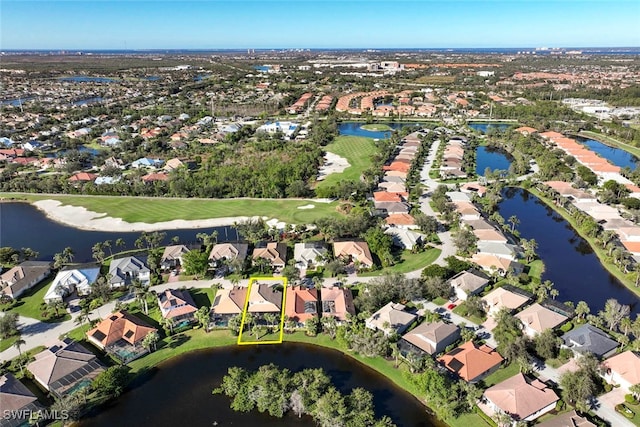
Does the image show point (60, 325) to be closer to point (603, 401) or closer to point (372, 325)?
point (372, 325)

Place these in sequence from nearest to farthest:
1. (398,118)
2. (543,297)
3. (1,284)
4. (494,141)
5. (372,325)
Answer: (372,325) < (543,297) < (1,284) < (494,141) < (398,118)

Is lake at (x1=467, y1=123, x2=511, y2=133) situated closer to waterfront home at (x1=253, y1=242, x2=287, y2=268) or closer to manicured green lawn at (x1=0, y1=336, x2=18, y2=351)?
waterfront home at (x1=253, y1=242, x2=287, y2=268)

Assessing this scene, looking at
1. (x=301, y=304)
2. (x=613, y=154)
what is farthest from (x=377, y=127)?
(x=301, y=304)

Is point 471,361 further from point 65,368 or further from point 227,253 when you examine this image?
point 65,368

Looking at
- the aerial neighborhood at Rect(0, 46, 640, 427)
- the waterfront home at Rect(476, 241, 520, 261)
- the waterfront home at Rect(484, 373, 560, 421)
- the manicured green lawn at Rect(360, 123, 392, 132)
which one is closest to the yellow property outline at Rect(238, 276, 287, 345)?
the aerial neighborhood at Rect(0, 46, 640, 427)

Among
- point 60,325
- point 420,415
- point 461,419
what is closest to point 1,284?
point 60,325

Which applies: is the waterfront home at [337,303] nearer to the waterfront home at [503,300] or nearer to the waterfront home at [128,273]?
the waterfront home at [503,300]
